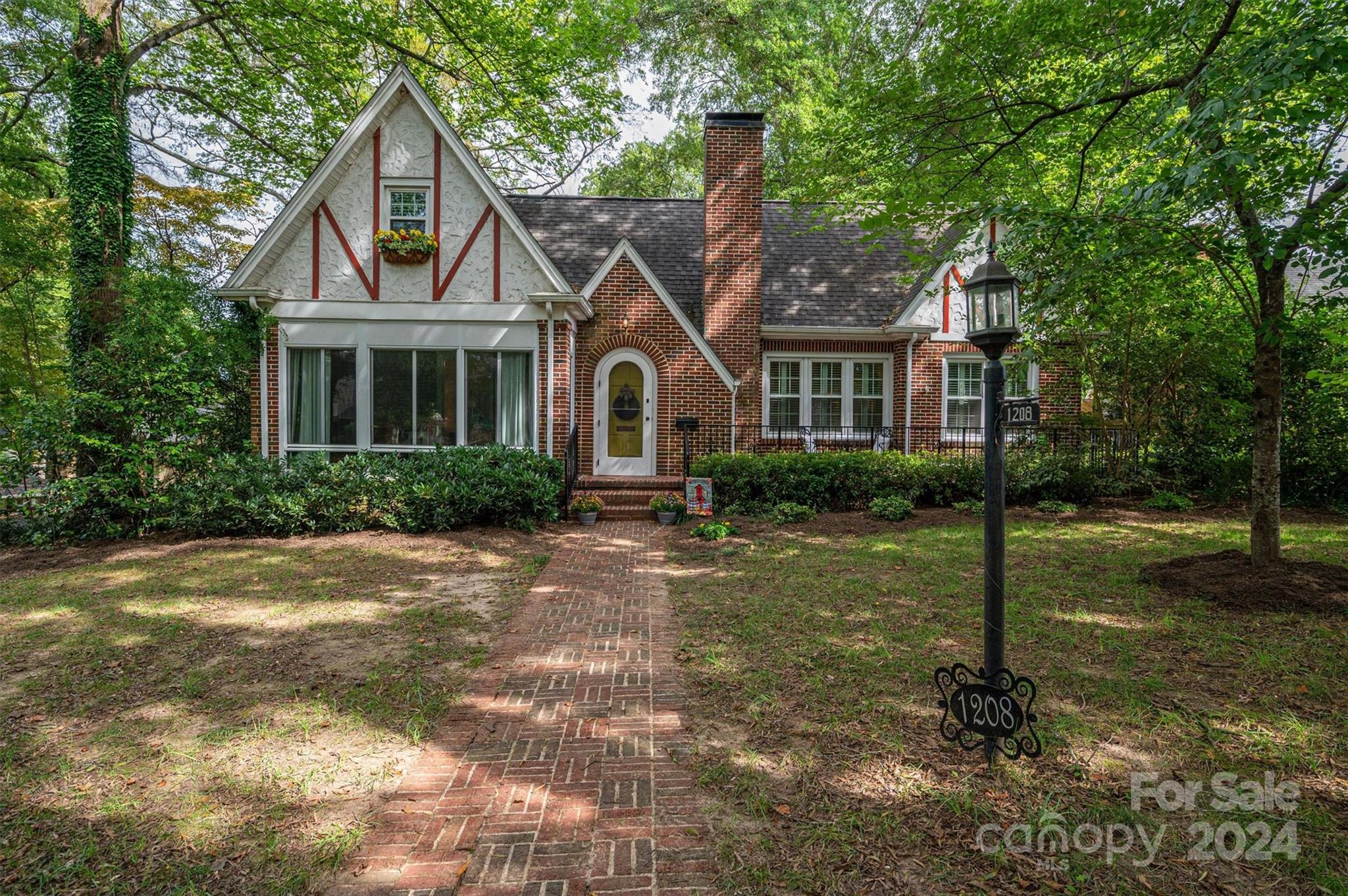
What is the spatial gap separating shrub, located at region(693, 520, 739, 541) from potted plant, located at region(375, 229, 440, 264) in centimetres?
692

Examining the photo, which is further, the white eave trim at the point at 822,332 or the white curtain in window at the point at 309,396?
the white eave trim at the point at 822,332

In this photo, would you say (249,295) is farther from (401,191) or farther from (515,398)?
(515,398)

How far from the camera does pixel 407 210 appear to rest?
10.7m

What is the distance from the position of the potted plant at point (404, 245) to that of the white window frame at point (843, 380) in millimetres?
7383

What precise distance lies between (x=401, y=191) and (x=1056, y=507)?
43.0 ft

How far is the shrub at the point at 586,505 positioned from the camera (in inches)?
397

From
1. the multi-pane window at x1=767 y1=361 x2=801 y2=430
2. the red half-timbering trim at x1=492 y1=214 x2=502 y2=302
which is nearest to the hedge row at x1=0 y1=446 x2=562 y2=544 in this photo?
the red half-timbering trim at x1=492 y1=214 x2=502 y2=302

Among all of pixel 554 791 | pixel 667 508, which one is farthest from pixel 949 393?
pixel 554 791

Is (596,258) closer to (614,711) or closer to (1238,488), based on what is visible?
(614,711)

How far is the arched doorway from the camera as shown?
1201 centimetres

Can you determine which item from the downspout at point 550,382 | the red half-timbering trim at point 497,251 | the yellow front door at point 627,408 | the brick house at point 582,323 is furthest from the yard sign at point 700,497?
the red half-timbering trim at point 497,251

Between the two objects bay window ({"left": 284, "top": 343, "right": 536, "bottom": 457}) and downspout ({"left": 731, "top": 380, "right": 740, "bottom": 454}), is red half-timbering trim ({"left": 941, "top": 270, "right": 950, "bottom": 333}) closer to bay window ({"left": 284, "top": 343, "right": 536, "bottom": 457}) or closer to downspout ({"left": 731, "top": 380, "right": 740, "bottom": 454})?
downspout ({"left": 731, "top": 380, "right": 740, "bottom": 454})

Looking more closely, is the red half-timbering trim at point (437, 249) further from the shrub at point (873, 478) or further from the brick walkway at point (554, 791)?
the brick walkway at point (554, 791)

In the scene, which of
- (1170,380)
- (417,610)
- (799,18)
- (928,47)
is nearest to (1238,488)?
(1170,380)
